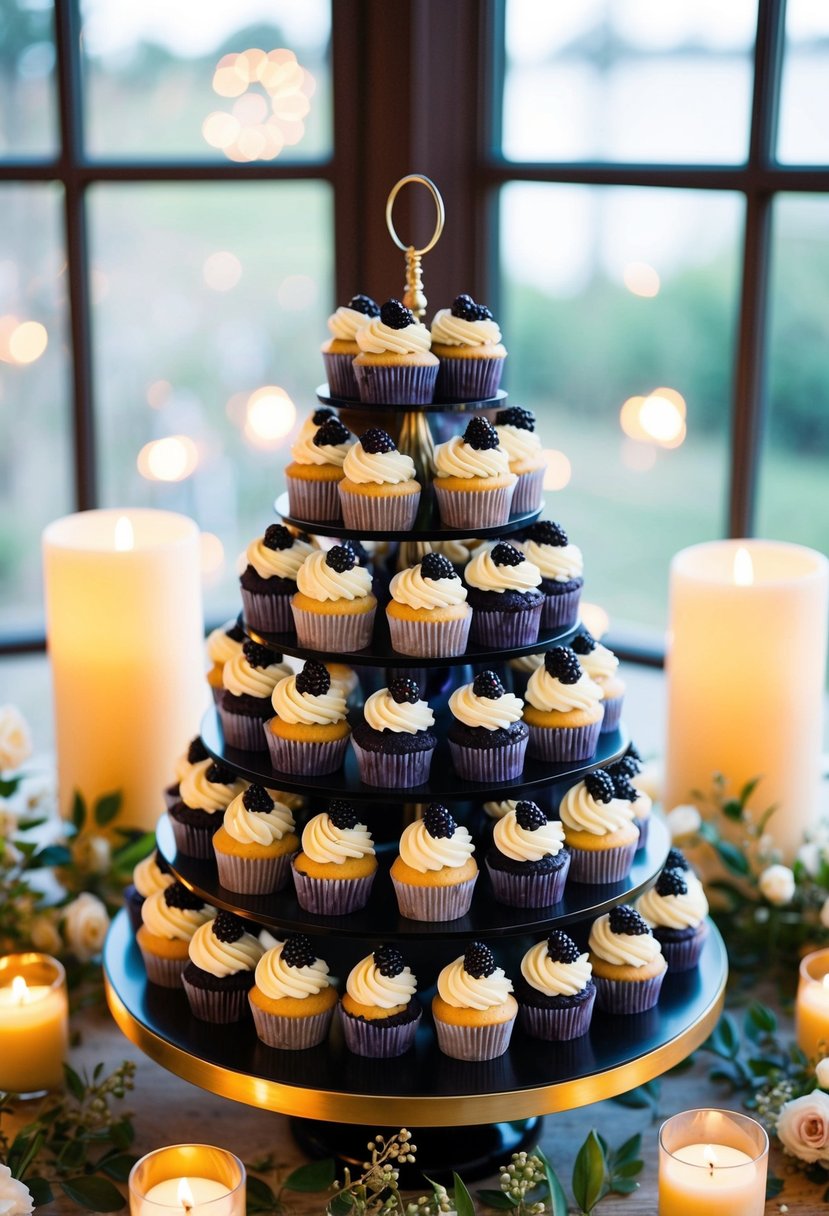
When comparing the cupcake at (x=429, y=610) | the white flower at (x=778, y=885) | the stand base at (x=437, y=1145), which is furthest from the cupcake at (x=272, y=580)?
the white flower at (x=778, y=885)

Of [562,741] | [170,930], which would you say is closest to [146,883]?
[170,930]

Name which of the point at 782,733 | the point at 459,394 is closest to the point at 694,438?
the point at 782,733

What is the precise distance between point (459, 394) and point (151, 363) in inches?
44.2

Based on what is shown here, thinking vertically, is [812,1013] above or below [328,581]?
below

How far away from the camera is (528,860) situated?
5.20 ft

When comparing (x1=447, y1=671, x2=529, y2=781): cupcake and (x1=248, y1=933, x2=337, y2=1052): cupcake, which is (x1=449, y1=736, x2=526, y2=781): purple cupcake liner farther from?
(x1=248, y1=933, x2=337, y2=1052): cupcake

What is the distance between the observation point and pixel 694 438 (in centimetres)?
248

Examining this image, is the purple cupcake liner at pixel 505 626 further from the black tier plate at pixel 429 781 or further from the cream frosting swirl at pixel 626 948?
the cream frosting swirl at pixel 626 948

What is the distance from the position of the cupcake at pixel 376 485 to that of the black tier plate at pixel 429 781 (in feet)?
0.87

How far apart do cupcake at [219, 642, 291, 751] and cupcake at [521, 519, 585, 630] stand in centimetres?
30

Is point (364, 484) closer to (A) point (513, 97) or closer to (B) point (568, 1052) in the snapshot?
(B) point (568, 1052)

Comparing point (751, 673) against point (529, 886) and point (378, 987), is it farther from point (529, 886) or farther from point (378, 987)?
point (378, 987)

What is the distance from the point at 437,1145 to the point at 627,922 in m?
0.33

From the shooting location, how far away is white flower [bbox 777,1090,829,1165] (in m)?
1.65
